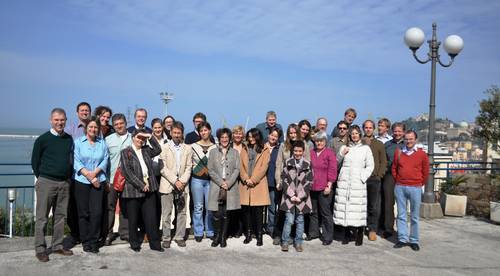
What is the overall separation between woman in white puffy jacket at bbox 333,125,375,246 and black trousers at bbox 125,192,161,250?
2829mm

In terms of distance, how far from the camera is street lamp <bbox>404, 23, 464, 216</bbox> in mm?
8891

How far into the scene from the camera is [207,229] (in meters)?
6.62

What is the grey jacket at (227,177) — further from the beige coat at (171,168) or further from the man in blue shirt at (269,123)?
the man in blue shirt at (269,123)

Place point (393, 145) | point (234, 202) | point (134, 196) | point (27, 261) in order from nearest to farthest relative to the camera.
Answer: point (27, 261)
point (134, 196)
point (234, 202)
point (393, 145)

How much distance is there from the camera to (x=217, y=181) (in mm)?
6227

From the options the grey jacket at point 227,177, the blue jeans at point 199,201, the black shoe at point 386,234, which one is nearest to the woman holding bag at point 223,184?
the grey jacket at point 227,177

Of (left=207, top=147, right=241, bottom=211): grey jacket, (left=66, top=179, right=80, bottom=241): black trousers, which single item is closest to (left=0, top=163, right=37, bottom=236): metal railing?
(left=66, top=179, right=80, bottom=241): black trousers

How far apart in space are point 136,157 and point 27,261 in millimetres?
1856

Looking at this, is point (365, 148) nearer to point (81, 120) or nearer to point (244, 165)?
point (244, 165)

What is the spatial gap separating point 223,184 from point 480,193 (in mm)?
6742

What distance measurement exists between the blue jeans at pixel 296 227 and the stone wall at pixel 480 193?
515 centimetres

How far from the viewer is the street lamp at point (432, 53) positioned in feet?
29.2

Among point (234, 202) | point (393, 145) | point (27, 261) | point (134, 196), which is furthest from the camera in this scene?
point (393, 145)

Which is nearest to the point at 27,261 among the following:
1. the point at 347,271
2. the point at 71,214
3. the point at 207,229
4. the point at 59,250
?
the point at 59,250
